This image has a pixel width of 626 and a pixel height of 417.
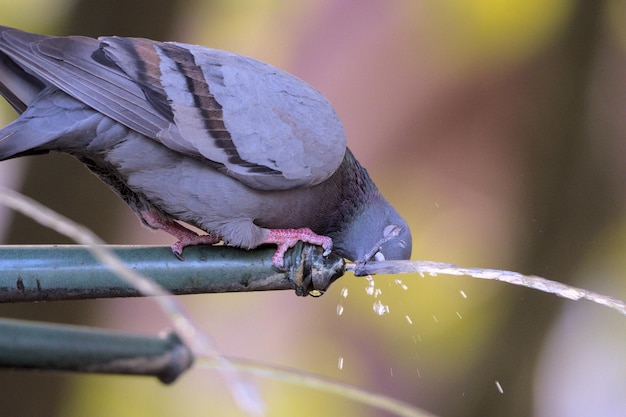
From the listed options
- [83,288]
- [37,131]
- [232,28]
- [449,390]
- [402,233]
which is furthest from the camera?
[232,28]

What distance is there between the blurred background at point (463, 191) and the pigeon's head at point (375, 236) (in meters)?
1.00

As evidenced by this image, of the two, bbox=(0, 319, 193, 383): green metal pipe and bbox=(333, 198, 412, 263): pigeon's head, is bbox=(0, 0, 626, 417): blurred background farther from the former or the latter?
bbox=(0, 319, 193, 383): green metal pipe

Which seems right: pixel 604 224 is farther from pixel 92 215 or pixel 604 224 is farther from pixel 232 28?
pixel 92 215

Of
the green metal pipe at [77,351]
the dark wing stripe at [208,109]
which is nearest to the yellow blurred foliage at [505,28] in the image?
the dark wing stripe at [208,109]

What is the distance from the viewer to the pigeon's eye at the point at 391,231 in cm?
163

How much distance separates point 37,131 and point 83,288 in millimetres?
404

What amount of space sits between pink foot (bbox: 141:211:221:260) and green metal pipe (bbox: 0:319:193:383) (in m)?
0.82

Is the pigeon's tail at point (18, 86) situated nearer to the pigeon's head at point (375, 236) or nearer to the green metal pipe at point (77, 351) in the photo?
the pigeon's head at point (375, 236)

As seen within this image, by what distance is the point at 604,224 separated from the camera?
101 inches

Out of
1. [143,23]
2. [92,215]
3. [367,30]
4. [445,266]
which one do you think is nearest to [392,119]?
[367,30]

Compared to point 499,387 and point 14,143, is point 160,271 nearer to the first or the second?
point 14,143

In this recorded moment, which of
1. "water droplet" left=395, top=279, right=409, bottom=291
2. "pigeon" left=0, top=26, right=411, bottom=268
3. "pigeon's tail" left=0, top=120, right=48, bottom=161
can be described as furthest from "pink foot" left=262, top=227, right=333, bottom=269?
"water droplet" left=395, top=279, right=409, bottom=291

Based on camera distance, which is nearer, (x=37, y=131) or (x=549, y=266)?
(x=37, y=131)

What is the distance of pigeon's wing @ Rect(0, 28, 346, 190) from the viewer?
54.3 inches
